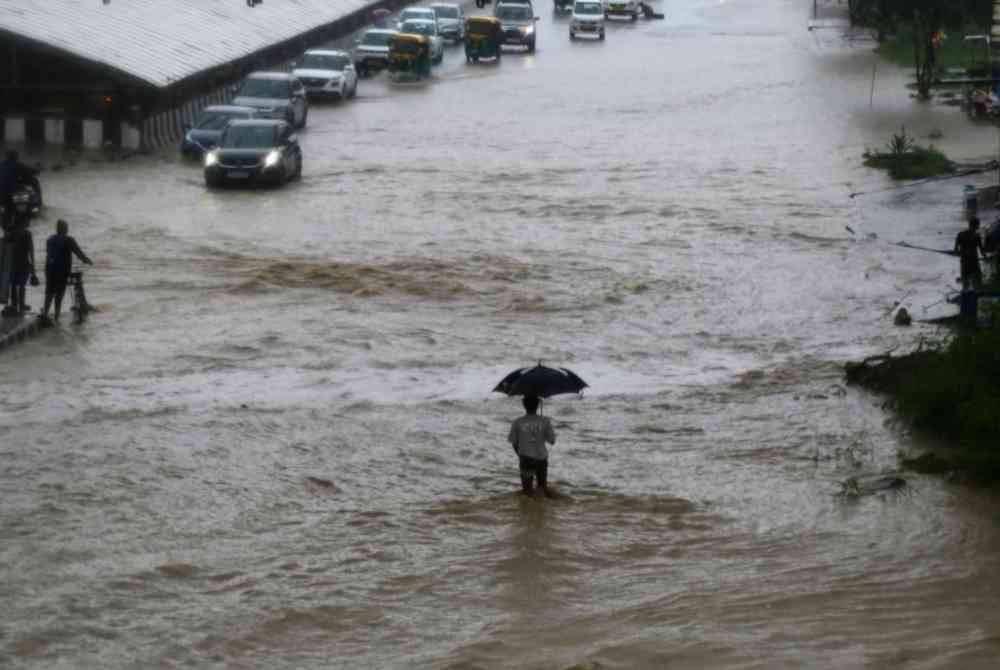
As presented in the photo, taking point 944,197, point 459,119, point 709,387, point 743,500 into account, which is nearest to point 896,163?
point 944,197

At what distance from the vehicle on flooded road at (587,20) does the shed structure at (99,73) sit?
78.3 feet

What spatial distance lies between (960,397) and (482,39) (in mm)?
46054

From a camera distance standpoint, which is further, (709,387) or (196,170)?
(196,170)

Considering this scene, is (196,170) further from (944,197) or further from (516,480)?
(516,480)

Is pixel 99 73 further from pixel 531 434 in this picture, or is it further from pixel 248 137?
pixel 531 434

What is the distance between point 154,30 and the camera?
45875 mm

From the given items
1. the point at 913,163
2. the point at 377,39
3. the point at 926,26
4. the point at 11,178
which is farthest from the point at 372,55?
the point at 11,178

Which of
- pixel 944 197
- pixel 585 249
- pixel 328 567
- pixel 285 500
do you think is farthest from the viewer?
pixel 944 197

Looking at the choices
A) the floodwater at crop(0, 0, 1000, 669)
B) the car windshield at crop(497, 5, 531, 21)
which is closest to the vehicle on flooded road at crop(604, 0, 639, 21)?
the car windshield at crop(497, 5, 531, 21)

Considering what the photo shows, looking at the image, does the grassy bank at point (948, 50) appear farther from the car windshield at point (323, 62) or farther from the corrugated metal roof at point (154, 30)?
the corrugated metal roof at point (154, 30)

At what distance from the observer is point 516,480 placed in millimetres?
17047

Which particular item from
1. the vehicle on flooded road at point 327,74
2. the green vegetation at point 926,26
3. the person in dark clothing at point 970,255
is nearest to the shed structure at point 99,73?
the vehicle on flooded road at point 327,74

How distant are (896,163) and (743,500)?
22.1m

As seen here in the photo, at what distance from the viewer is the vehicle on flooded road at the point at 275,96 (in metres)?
42.9
